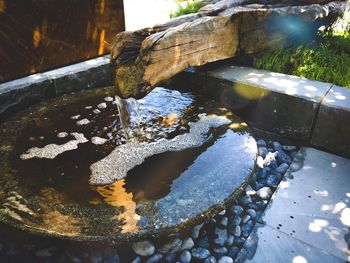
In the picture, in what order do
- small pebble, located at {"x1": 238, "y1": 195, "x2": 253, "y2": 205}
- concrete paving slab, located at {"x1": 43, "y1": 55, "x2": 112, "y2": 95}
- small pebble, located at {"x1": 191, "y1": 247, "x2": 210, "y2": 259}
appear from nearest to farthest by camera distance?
small pebble, located at {"x1": 191, "y1": 247, "x2": 210, "y2": 259}
small pebble, located at {"x1": 238, "y1": 195, "x2": 253, "y2": 205}
concrete paving slab, located at {"x1": 43, "y1": 55, "x2": 112, "y2": 95}

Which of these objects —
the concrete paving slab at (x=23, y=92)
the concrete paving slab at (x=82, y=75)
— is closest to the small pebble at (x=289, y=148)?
the concrete paving slab at (x=82, y=75)

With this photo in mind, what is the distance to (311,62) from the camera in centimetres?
448

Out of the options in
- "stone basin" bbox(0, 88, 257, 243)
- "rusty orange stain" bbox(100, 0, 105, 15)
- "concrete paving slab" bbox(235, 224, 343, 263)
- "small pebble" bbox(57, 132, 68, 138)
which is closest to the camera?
"stone basin" bbox(0, 88, 257, 243)

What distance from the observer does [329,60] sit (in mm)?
4551

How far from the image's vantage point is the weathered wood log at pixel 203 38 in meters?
3.00

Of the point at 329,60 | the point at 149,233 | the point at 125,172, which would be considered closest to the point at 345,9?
the point at 329,60

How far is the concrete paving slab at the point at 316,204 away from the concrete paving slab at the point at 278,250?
6 centimetres

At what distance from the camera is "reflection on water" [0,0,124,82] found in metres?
3.72

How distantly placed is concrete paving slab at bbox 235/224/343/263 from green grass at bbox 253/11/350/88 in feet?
8.38

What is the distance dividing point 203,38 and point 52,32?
84.4 inches

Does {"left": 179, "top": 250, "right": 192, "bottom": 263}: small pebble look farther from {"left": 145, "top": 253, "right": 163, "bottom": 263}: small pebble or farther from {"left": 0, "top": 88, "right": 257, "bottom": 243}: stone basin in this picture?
{"left": 0, "top": 88, "right": 257, "bottom": 243}: stone basin

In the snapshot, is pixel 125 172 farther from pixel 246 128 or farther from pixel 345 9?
pixel 345 9

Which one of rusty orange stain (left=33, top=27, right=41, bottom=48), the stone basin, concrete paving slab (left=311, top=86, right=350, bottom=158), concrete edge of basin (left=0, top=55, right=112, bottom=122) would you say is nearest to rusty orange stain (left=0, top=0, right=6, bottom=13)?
rusty orange stain (left=33, top=27, right=41, bottom=48)

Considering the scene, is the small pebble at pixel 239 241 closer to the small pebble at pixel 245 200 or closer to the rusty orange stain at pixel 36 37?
the small pebble at pixel 245 200
